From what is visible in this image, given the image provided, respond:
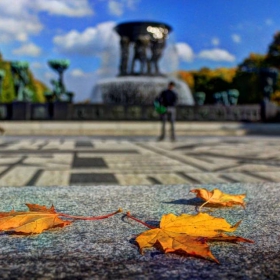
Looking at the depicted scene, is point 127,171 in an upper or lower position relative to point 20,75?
lower

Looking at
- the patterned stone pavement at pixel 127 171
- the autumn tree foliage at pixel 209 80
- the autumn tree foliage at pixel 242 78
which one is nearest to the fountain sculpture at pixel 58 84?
the patterned stone pavement at pixel 127 171

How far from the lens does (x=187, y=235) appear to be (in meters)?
1.25

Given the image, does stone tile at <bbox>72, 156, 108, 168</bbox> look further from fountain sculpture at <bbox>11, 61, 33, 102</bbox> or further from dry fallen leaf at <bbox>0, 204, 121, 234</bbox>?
fountain sculpture at <bbox>11, 61, 33, 102</bbox>

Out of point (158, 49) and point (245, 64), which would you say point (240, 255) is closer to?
point (158, 49)

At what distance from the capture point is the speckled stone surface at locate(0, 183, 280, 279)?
1021mm

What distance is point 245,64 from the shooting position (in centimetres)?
6078

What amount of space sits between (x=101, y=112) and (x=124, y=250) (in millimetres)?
17413

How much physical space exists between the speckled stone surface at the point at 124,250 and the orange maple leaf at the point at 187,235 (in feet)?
0.07

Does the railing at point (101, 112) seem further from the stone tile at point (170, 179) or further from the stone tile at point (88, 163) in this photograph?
the stone tile at point (170, 179)

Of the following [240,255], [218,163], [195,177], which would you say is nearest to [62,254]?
[240,255]

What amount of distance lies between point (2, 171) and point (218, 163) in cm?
264

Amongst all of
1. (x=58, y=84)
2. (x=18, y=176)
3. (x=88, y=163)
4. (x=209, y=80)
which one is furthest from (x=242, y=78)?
(x=18, y=176)

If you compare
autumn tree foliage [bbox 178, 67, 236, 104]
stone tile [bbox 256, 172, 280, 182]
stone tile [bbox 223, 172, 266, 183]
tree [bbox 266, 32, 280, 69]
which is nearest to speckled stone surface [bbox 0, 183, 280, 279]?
stone tile [bbox 223, 172, 266, 183]

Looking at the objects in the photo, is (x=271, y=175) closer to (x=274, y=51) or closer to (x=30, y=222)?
(x=30, y=222)
